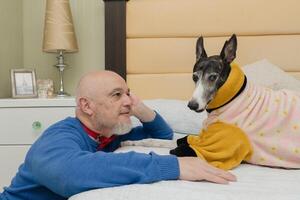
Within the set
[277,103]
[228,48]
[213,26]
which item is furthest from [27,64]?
[277,103]

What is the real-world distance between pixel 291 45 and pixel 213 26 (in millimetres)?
469

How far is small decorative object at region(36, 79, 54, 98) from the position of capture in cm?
227

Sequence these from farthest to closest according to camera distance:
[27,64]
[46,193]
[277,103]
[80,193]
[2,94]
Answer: [27,64] < [2,94] < [277,103] < [46,193] < [80,193]

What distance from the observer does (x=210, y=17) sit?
222 cm

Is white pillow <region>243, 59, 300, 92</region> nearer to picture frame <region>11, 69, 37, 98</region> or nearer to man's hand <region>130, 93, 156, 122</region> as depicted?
man's hand <region>130, 93, 156, 122</region>

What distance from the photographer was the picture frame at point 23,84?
89.3 inches

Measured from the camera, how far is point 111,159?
0.88 m

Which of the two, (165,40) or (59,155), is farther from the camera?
(165,40)

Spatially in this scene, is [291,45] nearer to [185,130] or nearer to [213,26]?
[213,26]

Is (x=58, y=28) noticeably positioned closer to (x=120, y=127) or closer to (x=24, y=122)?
(x=24, y=122)

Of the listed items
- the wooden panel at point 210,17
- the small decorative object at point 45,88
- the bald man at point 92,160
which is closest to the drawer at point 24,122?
the small decorative object at point 45,88

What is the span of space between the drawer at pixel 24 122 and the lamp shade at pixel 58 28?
44cm

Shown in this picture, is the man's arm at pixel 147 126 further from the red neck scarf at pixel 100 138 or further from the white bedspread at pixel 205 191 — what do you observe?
the white bedspread at pixel 205 191

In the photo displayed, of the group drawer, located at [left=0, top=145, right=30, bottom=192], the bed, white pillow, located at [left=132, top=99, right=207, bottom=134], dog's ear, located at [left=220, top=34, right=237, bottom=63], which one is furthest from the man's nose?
drawer, located at [left=0, top=145, right=30, bottom=192]
